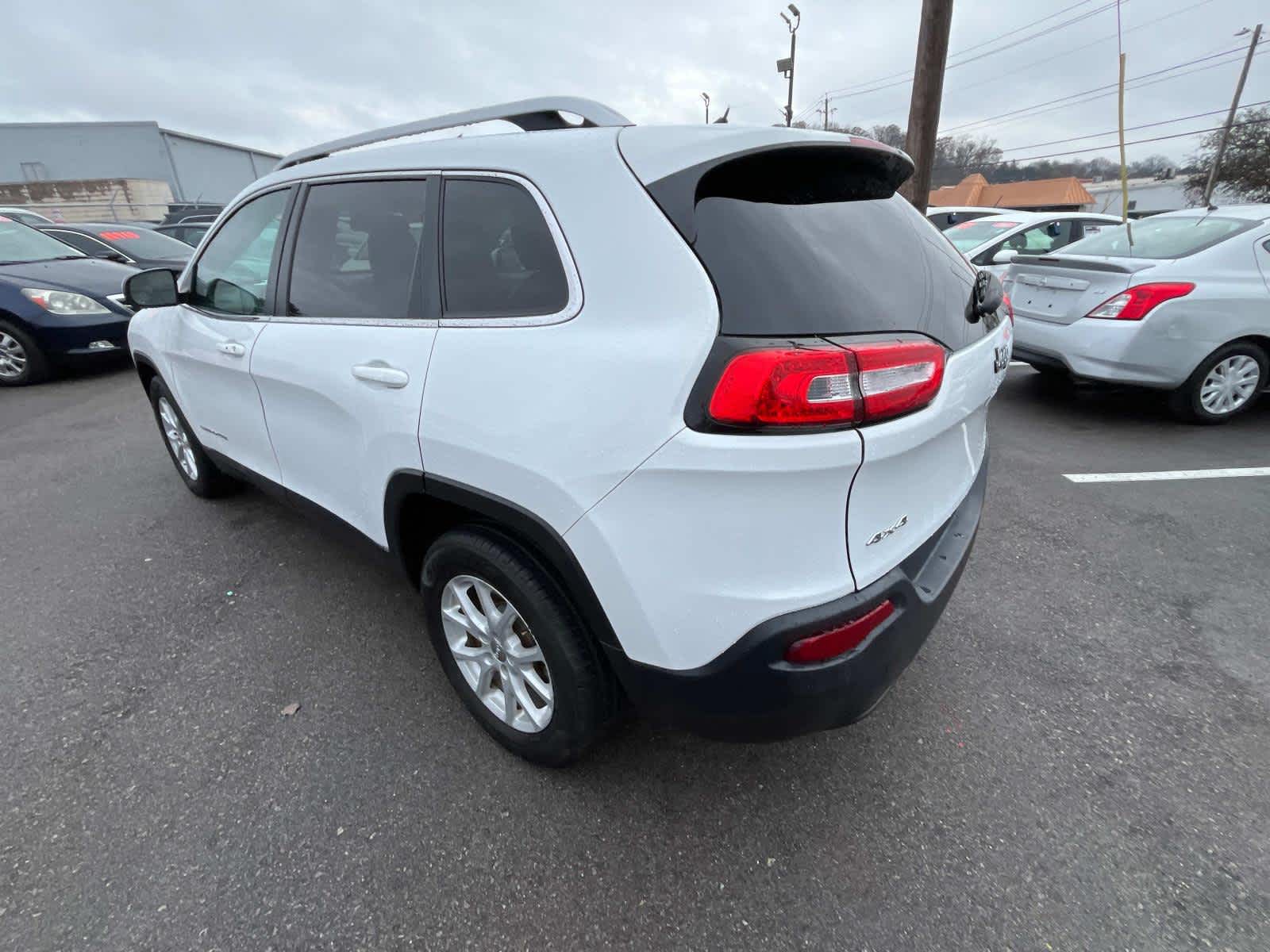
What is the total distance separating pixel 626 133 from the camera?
60.5 inches

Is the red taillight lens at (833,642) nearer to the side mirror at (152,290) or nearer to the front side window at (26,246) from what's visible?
the side mirror at (152,290)

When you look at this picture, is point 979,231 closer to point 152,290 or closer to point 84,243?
point 152,290

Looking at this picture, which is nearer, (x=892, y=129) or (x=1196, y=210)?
(x=1196, y=210)

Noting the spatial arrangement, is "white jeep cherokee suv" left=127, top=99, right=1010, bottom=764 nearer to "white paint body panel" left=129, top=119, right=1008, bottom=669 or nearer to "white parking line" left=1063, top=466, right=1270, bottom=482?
"white paint body panel" left=129, top=119, right=1008, bottom=669

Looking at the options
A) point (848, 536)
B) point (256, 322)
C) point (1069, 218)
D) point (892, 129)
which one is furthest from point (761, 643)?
point (892, 129)

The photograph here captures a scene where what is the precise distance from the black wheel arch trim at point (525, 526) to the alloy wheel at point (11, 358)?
7225mm

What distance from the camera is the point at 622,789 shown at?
1911 mm

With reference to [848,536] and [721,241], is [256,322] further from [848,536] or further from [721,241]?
[848,536]

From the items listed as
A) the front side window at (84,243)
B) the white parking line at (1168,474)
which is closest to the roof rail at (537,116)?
the white parking line at (1168,474)

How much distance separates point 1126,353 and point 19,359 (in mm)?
9924

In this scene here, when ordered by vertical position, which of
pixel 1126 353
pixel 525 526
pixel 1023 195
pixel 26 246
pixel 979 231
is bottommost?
pixel 1126 353

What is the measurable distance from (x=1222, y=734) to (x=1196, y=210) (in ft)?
16.0

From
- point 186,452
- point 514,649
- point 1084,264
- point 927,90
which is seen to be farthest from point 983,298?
point 927,90

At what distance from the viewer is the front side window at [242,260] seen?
8.34 ft
